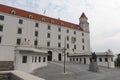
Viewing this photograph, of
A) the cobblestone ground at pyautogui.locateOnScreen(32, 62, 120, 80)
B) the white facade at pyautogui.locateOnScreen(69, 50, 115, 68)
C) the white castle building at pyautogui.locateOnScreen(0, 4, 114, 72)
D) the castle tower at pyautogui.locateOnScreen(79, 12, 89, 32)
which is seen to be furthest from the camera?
the castle tower at pyautogui.locateOnScreen(79, 12, 89, 32)

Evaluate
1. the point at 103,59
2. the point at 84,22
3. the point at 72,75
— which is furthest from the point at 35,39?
the point at 84,22

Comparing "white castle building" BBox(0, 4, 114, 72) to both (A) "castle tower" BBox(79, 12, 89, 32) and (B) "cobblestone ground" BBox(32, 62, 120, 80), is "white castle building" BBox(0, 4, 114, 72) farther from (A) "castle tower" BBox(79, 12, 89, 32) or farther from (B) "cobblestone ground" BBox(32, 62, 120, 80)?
(B) "cobblestone ground" BBox(32, 62, 120, 80)

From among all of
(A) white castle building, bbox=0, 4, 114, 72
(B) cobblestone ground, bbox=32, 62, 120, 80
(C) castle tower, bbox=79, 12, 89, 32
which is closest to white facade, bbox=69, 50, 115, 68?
(A) white castle building, bbox=0, 4, 114, 72

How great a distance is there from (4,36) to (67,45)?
2550 cm

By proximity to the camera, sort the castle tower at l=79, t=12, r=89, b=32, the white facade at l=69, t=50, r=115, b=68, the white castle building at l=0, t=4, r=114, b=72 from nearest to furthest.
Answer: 1. the white castle building at l=0, t=4, r=114, b=72
2. the white facade at l=69, t=50, r=115, b=68
3. the castle tower at l=79, t=12, r=89, b=32

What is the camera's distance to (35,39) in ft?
141

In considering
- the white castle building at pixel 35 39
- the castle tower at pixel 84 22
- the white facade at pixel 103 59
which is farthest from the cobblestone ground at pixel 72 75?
the castle tower at pixel 84 22

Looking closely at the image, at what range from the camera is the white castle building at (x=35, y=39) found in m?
26.6

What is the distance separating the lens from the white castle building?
26.6 m

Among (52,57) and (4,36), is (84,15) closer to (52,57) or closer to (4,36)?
(52,57)

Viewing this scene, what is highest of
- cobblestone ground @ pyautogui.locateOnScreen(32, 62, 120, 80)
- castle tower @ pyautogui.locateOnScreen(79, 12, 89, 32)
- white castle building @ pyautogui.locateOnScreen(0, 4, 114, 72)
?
castle tower @ pyautogui.locateOnScreen(79, 12, 89, 32)

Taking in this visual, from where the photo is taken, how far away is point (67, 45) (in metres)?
50.9

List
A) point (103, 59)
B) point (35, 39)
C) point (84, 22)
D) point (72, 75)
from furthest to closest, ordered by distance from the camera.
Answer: point (84, 22) < point (35, 39) < point (103, 59) < point (72, 75)

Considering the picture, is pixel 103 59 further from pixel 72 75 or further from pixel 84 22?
pixel 84 22
